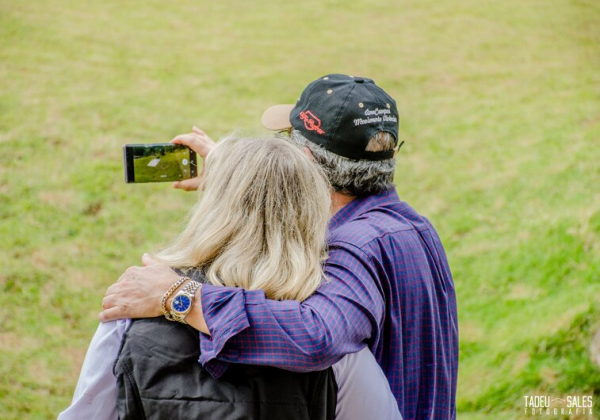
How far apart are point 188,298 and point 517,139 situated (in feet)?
23.4

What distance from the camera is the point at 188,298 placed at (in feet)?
5.31

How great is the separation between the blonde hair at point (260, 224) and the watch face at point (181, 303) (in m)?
0.11

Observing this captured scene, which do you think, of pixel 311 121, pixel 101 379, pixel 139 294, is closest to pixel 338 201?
pixel 311 121

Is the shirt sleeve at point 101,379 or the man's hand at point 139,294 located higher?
the man's hand at point 139,294

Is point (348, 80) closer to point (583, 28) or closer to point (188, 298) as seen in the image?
point (188, 298)

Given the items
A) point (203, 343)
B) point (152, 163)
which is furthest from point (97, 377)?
point (152, 163)

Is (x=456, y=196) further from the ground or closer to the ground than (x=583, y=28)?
closer to the ground

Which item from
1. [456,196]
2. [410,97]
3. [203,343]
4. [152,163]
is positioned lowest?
[456,196]

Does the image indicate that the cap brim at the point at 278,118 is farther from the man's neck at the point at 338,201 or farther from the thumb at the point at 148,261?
the thumb at the point at 148,261

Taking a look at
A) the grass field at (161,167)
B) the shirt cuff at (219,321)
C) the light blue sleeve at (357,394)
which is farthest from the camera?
the grass field at (161,167)

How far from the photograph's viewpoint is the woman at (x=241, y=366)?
1566mm

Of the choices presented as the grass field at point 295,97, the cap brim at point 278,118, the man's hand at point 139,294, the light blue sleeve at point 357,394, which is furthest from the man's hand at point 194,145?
the light blue sleeve at point 357,394

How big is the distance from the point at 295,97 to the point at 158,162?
22.5ft

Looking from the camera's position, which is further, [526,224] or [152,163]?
[526,224]
